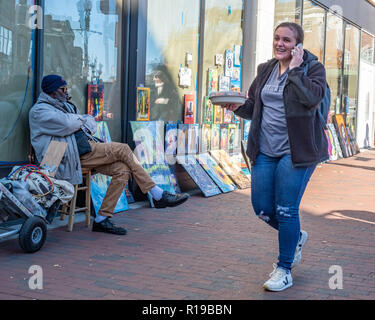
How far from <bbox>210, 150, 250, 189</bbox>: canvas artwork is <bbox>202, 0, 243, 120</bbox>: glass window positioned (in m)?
1.04

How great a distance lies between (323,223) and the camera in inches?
266

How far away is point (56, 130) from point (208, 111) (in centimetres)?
454

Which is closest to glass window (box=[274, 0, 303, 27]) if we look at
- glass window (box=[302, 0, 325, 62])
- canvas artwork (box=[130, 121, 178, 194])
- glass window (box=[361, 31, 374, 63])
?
glass window (box=[302, 0, 325, 62])

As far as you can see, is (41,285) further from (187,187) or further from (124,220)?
(187,187)

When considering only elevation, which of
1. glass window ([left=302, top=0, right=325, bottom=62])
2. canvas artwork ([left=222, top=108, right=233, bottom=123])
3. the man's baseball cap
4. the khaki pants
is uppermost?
glass window ([left=302, top=0, right=325, bottom=62])

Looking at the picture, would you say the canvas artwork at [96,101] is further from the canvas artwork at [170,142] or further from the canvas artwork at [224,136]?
the canvas artwork at [224,136]

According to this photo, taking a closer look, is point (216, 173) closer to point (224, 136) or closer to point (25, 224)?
point (224, 136)

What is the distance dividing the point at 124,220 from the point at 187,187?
2.51 m

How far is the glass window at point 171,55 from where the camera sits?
8297 millimetres

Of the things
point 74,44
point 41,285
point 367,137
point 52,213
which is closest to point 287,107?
point 41,285

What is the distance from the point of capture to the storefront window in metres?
6.63

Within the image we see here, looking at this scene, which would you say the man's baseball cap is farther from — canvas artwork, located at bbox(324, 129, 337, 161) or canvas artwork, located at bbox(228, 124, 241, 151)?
canvas artwork, located at bbox(324, 129, 337, 161)

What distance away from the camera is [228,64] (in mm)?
10445

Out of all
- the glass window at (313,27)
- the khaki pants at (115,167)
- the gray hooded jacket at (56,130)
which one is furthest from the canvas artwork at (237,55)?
the gray hooded jacket at (56,130)
